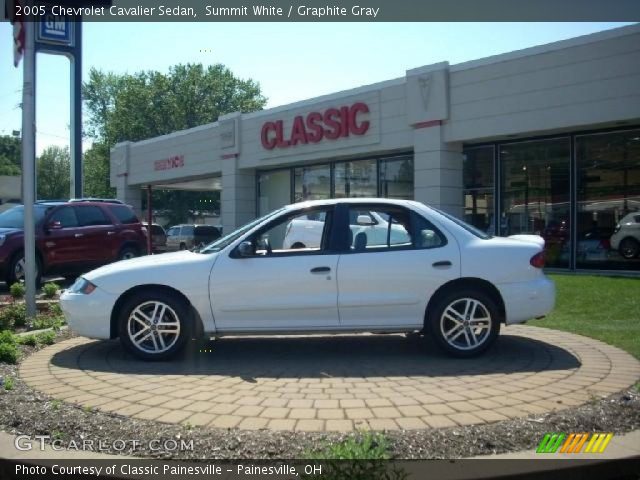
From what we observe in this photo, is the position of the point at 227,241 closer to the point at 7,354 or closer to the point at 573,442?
the point at 7,354

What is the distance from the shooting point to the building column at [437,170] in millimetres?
16938

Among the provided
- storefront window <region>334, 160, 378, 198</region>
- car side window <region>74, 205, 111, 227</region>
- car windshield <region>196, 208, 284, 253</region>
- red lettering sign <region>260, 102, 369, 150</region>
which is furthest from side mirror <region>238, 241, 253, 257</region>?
storefront window <region>334, 160, 378, 198</region>

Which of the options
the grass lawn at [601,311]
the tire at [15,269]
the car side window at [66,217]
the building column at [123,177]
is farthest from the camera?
the building column at [123,177]

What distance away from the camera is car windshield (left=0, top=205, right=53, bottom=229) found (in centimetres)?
1218

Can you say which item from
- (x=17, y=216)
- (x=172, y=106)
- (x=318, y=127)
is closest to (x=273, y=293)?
(x=17, y=216)

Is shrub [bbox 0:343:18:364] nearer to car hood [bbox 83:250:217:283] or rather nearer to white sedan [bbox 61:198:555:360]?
white sedan [bbox 61:198:555:360]

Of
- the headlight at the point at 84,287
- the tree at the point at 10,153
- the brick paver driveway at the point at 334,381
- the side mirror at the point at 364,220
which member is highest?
the tree at the point at 10,153

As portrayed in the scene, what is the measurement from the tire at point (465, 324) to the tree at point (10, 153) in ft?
283

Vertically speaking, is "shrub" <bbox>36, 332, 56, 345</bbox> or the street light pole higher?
the street light pole

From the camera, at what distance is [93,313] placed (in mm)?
5875

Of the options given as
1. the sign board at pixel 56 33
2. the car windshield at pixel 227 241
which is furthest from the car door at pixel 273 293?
the sign board at pixel 56 33

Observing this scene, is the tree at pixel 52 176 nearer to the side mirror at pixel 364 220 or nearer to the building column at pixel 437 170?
the building column at pixel 437 170

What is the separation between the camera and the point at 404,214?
20.7 feet

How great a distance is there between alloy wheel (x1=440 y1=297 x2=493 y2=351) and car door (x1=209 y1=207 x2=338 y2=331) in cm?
110
